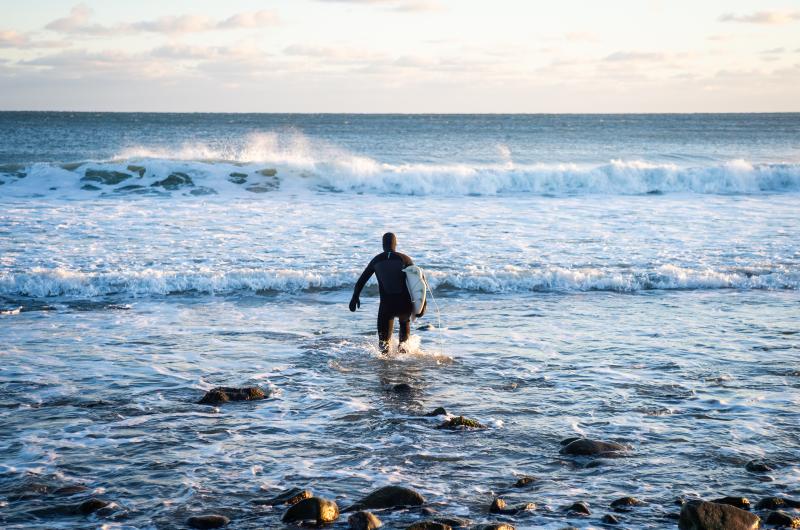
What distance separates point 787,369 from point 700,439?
2.96m

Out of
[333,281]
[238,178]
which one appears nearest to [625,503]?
[333,281]

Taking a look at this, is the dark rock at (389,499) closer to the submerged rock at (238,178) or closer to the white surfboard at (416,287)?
the white surfboard at (416,287)

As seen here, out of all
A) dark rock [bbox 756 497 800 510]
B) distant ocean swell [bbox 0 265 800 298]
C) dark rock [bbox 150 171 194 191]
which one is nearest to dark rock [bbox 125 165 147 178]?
dark rock [bbox 150 171 194 191]

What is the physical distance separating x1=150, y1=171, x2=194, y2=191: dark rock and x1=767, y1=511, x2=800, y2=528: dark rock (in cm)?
2628

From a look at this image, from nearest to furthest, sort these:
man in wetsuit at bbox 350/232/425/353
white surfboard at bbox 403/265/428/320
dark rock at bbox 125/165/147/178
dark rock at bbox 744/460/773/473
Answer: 1. dark rock at bbox 744/460/773/473
2. white surfboard at bbox 403/265/428/320
3. man in wetsuit at bbox 350/232/425/353
4. dark rock at bbox 125/165/147/178

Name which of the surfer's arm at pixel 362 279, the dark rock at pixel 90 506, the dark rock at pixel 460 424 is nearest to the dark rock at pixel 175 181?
the surfer's arm at pixel 362 279

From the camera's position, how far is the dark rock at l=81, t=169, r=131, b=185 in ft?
98.7

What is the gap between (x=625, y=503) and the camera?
20.1 feet

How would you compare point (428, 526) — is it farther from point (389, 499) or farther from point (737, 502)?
point (737, 502)

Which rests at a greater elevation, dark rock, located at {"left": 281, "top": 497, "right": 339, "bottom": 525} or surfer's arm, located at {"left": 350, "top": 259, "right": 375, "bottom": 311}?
surfer's arm, located at {"left": 350, "top": 259, "right": 375, "bottom": 311}

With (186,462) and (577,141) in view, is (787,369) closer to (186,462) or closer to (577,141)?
(186,462)

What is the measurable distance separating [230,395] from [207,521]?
302 centimetres

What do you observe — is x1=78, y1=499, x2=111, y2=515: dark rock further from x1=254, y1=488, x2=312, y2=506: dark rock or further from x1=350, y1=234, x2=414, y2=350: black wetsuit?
x1=350, y1=234, x2=414, y2=350: black wetsuit

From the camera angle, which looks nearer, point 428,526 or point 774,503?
point 428,526
